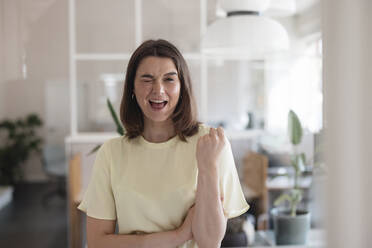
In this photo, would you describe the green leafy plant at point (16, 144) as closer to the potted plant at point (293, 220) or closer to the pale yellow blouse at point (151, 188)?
the potted plant at point (293, 220)

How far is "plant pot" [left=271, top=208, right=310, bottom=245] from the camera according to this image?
1982 millimetres

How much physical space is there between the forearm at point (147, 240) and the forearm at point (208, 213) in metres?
0.04

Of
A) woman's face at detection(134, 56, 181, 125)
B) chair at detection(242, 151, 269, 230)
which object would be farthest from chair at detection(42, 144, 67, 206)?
woman's face at detection(134, 56, 181, 125)

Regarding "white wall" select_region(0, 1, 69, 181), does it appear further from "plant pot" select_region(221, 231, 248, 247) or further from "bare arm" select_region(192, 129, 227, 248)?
"bare arm" select_region(192, 129, 227, 248)

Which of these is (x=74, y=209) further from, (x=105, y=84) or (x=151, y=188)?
(x=151, y=188)

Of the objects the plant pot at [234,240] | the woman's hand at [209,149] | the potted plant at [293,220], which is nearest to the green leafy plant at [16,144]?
the potted plant at [293,220]

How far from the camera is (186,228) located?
0.92 meters

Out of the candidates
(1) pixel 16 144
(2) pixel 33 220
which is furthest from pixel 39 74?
(2) pixel 33 220

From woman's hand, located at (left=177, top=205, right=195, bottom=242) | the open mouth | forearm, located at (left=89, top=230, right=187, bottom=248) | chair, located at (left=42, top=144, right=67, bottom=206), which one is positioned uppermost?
the open mouth

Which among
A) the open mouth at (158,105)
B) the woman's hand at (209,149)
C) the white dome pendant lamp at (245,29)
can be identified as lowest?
the woman's hand at (209,149)

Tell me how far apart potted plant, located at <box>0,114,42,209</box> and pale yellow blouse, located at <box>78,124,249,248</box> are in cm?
461

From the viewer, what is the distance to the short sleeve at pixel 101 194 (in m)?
0.96

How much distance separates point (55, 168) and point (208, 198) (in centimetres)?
435

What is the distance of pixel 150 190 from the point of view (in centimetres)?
96
